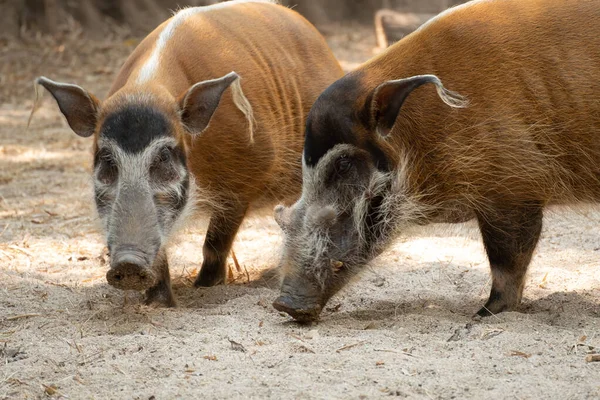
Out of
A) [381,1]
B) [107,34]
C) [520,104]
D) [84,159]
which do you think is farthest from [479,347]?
[381,1]

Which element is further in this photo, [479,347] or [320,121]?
[320,121]

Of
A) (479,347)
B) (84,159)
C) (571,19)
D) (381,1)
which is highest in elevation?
(571,19)

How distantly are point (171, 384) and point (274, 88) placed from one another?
242 centimetres

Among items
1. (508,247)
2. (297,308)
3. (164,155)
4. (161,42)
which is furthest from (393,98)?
(161,42)

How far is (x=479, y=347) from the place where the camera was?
132 inches

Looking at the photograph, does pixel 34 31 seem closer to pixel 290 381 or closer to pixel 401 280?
pixel 401 280

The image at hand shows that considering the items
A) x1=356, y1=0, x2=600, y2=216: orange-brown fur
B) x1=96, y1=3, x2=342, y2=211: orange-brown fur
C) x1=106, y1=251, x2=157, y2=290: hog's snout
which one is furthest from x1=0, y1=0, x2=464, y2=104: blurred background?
x1=356, y1=0, x2=600, y2=216: orange-brown fur

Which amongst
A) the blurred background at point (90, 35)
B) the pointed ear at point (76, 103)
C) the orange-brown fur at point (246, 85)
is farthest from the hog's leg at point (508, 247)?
the blurred background at point (90, 35)

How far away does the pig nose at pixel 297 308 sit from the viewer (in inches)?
148

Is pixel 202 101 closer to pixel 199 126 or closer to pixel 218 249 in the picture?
pixel 199 126

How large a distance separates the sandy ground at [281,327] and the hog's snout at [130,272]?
0.18 meters

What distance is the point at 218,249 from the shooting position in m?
4.91

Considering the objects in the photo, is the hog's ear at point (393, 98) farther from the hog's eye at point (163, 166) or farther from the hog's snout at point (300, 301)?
the hog's eye at point (163, 166)

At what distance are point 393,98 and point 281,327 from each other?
3.45 feet
